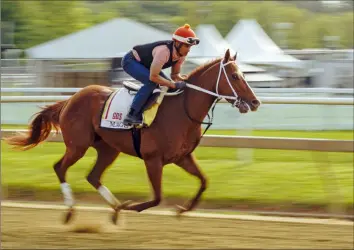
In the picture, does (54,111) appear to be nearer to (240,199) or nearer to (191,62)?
(240,199)

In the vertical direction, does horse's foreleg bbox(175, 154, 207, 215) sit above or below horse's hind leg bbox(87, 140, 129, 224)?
above

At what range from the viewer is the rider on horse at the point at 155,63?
5.34 meters

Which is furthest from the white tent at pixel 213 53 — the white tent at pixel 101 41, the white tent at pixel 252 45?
the white tent at pixel 101 41

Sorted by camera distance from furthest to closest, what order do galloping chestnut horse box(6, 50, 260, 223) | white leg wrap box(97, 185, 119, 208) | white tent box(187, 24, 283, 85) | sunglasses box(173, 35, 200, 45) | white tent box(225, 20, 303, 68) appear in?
1. white tent box(225, 20, 303, 68)
2. white tent box(187, 24, 283, 85)
3. white leg wrap box(97, 185, 119, 208)
4. galloping chestnut horse box(6, 50, 260, 223)
5. sunglasses box(173, 35, 200, 45)

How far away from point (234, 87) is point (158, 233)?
1295 mm

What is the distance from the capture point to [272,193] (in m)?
6.95

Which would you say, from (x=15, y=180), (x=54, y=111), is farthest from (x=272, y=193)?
(x=15, y=180)

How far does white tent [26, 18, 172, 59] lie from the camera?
17.8 metres

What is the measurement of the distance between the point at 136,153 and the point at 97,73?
270 inches

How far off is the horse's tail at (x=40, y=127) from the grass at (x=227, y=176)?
106cm

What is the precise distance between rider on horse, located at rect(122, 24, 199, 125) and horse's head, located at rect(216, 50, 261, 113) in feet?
0.92

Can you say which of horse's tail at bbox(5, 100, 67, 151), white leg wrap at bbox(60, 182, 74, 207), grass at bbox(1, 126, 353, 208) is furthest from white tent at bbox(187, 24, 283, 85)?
white leg wrap at bbox(60, 182, 74, 207)

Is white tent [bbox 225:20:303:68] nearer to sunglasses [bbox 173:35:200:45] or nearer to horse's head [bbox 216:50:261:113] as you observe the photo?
horse's head [bbox 216:50:261:113]

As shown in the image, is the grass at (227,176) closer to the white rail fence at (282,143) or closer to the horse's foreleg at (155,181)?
the white rail fence at (282,143)
